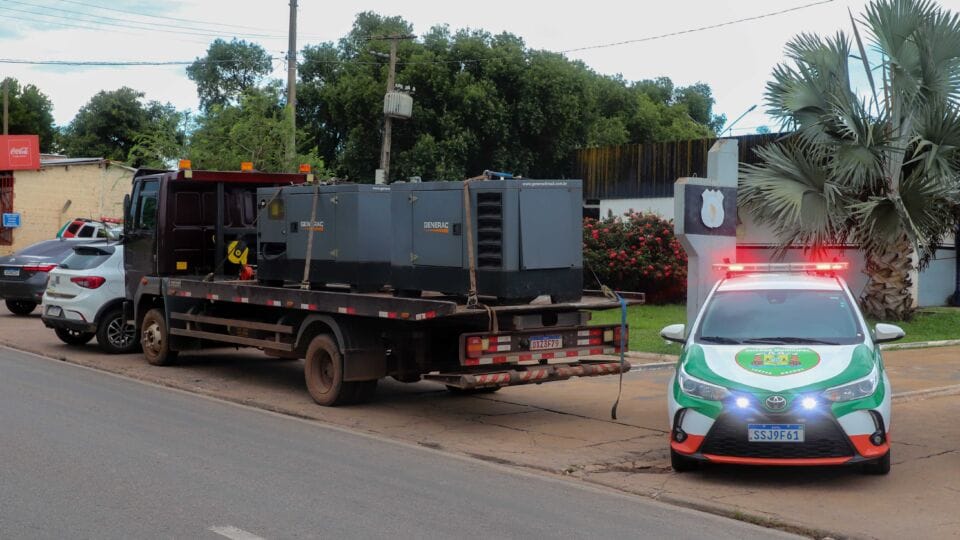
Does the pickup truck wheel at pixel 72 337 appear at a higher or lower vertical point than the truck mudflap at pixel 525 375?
lower

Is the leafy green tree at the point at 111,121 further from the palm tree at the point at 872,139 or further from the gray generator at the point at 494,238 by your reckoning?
the gray generator at the point at 494,238

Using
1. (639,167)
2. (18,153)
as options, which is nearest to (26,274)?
(639,167)

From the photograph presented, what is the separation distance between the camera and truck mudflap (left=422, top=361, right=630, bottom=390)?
33.6 ft

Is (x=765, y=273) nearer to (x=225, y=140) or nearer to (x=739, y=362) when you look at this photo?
(x=739, y=362)

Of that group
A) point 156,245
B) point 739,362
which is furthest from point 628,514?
point 156,245

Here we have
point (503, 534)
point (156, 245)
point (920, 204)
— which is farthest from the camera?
point (920, 204)

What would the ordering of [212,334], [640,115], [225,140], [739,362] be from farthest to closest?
[640,115] → [225,140] → [212,334] → [739,362]

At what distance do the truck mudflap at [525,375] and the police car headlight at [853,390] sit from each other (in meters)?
3.30

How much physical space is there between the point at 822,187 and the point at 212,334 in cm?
1057

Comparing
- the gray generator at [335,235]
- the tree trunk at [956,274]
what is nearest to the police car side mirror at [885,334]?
the gray generator at [335,235]

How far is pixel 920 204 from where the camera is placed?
18.0 meters

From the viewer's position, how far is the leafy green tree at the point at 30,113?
224ft

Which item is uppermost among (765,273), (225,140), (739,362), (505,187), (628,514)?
(225,140)

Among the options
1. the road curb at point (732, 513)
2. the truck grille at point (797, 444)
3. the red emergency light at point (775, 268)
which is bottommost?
the road curb at point (732, 513)
